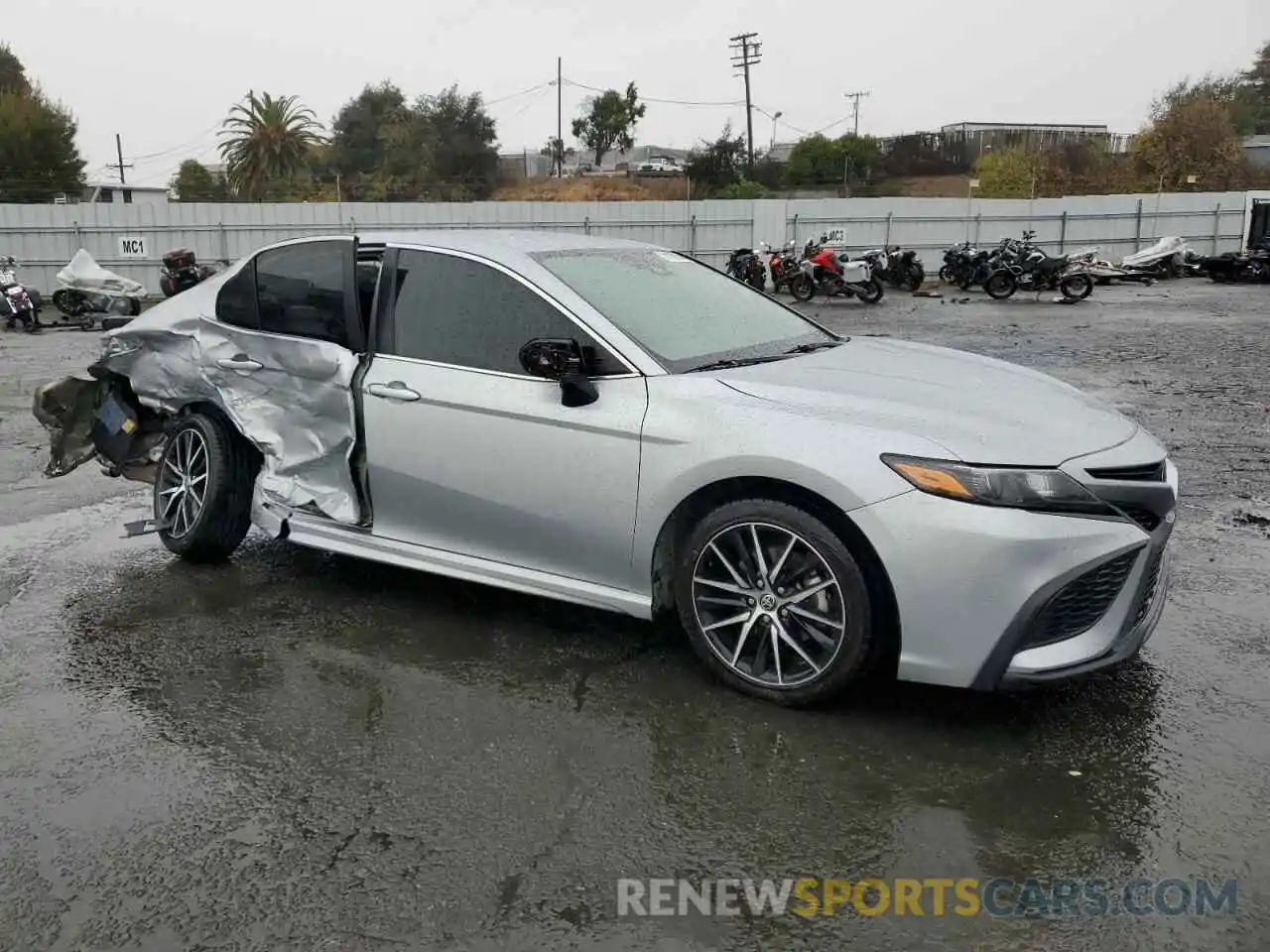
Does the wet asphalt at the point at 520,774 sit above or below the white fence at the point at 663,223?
below

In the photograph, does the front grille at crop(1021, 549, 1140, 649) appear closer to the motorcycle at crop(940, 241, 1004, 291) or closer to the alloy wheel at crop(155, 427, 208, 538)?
→ the alloy wheel at crop(155, 427, 208, 538)

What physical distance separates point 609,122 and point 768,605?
77872 millimetres

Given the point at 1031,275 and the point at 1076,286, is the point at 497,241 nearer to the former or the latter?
the point at 1076,286

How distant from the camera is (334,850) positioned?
3004 millimetres

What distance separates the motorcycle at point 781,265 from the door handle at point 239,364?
1905cm

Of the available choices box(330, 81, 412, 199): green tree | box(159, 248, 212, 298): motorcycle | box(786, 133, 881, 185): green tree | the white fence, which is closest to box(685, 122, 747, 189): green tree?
box(786, 133, 881, 185): green tree

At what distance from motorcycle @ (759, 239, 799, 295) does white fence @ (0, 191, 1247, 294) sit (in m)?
2.58

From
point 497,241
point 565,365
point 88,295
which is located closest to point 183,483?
point 497,241

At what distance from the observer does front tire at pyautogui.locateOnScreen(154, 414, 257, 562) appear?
5.35 m

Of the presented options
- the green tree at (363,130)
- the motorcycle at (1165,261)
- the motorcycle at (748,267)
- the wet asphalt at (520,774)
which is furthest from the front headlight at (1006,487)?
the green tree at (363,130)

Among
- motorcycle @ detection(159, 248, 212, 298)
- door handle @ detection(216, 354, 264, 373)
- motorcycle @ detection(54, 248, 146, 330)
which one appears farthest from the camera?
motorcycle @ detection(54, 248, 146, 330)

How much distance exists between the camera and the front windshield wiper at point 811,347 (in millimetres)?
4562

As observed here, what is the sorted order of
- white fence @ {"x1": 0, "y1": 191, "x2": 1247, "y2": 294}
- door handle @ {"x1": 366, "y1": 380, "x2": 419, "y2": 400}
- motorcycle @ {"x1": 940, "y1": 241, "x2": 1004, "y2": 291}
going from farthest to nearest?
white fence @ {"x1": 0, "y1": 191, "x2": 1247, "y2": 294}
motorcycle @ {"x1": 940, "y1": 241, "x2": 1004, "y2": 291}
door handle @ {"x1": 366, "y1": 380, "x2": 419, "y2": 400}

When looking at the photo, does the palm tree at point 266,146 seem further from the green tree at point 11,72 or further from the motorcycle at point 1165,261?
the motorcycle at point 1165,261
